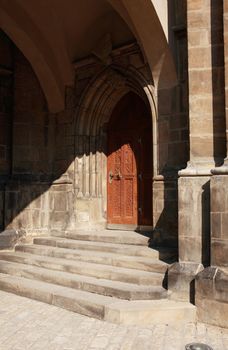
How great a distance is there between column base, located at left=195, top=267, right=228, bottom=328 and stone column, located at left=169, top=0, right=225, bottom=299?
242 millimetres

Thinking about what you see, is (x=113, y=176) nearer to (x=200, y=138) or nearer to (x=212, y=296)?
(x=200, y=138)

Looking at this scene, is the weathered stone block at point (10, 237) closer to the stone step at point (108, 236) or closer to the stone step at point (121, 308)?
the stone step at point (108, 236)

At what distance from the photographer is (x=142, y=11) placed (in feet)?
19.5

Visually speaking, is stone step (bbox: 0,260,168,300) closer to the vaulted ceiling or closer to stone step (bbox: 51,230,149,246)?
stone step (bbox: 51,230,149,246)

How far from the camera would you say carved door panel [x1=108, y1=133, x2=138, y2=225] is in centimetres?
784

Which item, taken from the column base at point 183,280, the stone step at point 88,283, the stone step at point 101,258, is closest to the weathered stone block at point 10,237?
the stone step at point 101,258

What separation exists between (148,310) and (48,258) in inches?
98.9

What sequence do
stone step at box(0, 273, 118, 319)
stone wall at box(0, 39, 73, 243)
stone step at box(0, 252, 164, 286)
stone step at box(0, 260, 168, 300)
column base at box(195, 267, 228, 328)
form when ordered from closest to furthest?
column base at box(195, 267, 228, 328)
stone step at box(0, 273, 118, 319)
stone step at box(0, 260, 168, 300)
stone step at box(0, 252, 164, 286)
stone wall at box(0, 39, 73, 243)

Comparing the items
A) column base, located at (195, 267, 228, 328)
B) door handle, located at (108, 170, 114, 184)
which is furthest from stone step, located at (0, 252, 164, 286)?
door handle, located at (108, 170, 114, 184)

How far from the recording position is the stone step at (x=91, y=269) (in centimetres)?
528

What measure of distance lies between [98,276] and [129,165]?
276 cm

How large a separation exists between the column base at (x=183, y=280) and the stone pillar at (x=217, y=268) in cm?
13

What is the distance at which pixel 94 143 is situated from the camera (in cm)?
802

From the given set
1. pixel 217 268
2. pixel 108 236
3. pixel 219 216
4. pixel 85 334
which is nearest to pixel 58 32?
pixel 108 236
